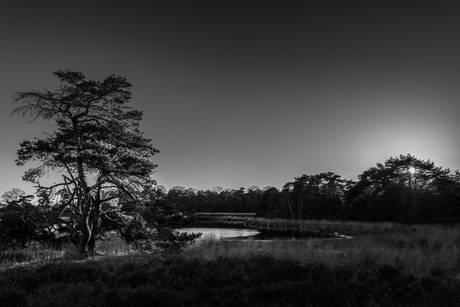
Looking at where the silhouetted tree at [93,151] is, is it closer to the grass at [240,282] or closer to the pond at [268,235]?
the grass at [240,282]

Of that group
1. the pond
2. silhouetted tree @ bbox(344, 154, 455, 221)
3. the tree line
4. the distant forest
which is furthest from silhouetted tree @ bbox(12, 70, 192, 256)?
silhouetted tree @ bbox(344, 154, 455, 221)

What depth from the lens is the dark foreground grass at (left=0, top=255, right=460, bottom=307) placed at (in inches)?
254

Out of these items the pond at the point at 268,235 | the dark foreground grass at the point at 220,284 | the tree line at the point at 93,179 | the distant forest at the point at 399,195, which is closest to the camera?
the dark foreground grass at the point at 220,284

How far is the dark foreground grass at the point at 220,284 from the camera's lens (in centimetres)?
646

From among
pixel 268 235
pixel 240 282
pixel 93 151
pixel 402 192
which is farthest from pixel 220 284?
pixel 402 192

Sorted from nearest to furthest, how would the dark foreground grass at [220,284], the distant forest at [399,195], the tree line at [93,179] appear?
the dark foreground grass at [220,284] < the tree line at [93,179] < the distant forest at [399,195]

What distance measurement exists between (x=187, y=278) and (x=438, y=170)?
43.8 m

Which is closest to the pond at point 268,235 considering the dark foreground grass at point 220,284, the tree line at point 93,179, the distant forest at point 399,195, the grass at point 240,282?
the distant forest at point 399,195

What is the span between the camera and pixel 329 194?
192 feet

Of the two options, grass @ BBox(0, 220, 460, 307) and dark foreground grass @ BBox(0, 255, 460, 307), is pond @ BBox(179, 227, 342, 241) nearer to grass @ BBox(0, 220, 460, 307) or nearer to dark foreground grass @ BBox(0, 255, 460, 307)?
grass @ BBox(0, 220, 460, 307)

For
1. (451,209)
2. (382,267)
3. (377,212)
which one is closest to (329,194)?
(377,212)

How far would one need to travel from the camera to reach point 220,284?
7930 mm

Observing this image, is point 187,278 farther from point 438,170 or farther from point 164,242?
point 438,170

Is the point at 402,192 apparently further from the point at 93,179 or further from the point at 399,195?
the point at 93,179
